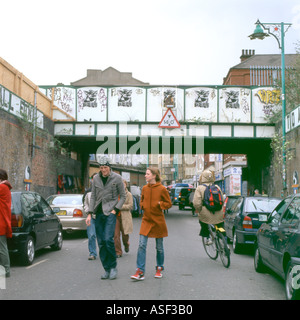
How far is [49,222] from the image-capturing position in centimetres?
1024

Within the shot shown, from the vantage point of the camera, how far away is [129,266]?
864cm

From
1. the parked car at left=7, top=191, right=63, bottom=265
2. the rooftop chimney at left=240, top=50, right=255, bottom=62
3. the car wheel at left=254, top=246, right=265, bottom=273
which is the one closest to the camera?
the car wheel at left=254, top=246, right=265, bottom=273

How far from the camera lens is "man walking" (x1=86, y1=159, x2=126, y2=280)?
23.6 ft

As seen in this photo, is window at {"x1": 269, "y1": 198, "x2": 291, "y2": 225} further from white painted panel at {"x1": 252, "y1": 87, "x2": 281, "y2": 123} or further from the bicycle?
white painted panel at {"x1": 252, "y1": 87, "x2": 281, "y2": 123}

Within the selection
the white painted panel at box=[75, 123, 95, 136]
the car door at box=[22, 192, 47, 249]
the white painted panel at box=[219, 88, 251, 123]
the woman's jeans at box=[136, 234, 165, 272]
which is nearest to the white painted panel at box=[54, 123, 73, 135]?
the white painted panel at box=[75, 123, 95, 136]

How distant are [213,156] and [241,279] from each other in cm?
5997

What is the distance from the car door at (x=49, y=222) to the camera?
10.1 meters

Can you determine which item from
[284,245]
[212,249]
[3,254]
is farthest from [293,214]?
[3,254]

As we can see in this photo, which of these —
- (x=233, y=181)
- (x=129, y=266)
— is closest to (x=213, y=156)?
(x=233, y=181)

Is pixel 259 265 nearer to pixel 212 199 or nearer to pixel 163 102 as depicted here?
pixel 212 199

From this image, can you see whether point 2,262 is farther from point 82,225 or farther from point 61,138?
point 61,138

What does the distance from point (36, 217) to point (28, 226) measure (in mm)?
557

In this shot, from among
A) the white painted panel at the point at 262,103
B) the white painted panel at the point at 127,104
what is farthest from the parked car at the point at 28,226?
the white painted panel at the point at 262,103

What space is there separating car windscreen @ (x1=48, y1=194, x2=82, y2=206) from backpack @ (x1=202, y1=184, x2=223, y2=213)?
19.2 ft
